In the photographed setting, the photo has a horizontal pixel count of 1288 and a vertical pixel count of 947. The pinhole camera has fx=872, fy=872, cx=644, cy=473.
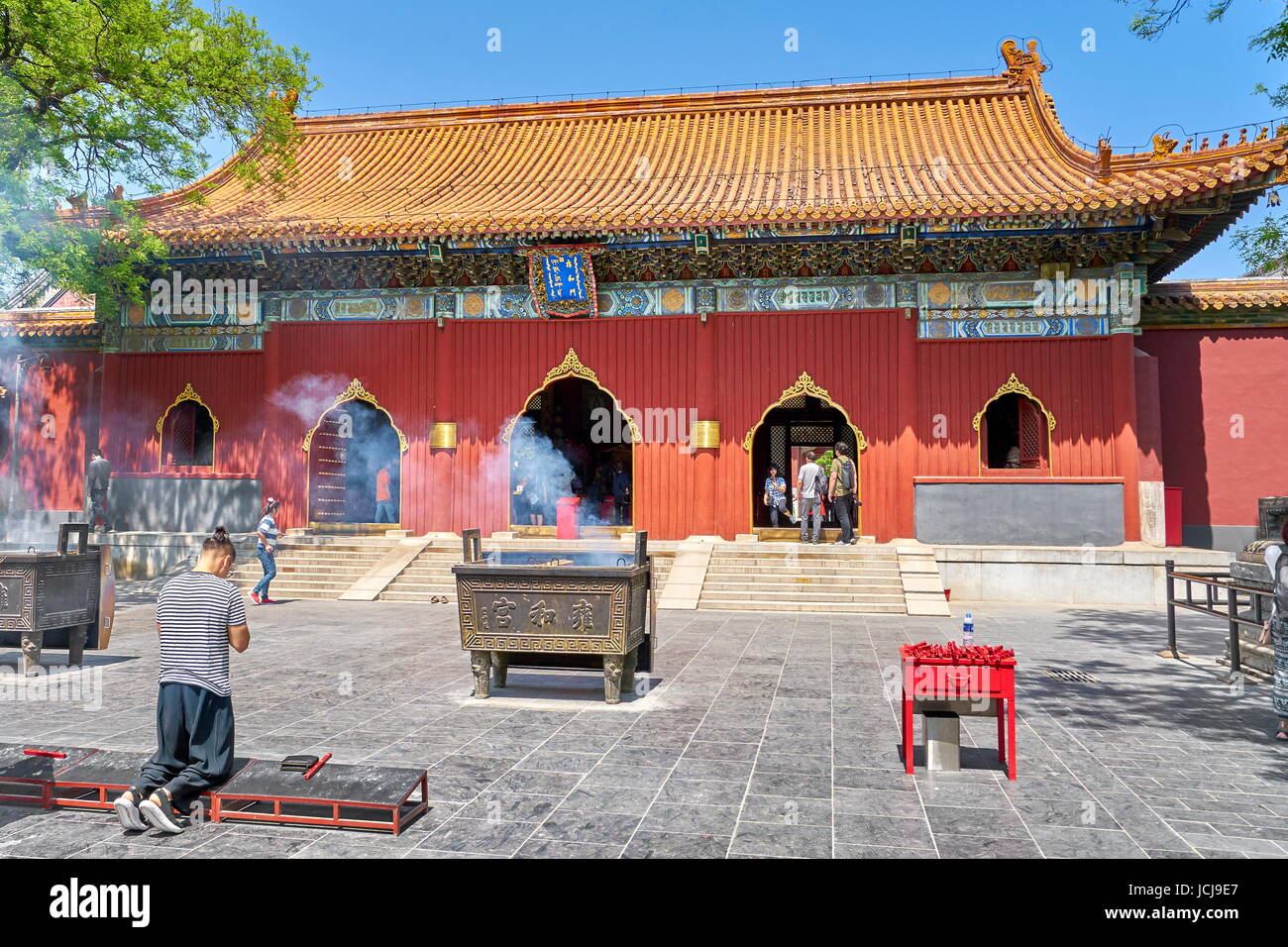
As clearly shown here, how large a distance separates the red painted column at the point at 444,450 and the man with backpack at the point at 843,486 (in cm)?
582

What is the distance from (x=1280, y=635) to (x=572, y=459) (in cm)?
1473

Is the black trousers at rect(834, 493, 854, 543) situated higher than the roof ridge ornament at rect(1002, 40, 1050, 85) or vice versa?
the roof ridge ornament at rect(1002, 40, 1050, 85)

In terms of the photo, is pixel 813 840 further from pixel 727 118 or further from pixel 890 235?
pixel 727 118

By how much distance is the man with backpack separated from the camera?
1269 cm

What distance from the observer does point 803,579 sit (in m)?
11.9

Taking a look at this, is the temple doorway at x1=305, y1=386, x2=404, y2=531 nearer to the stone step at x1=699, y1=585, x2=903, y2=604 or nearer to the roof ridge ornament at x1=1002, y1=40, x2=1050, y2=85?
the stone step at x1=699, y1=585, x2=903, y2=604

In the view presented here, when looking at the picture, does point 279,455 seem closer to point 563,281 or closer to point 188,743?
point 563,281

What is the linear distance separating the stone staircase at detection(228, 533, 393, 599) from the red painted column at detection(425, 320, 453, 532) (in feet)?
3.18

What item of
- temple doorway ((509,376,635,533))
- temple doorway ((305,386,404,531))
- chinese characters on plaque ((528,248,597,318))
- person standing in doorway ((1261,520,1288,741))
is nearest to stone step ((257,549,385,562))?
temple doorway ((305,386,404,531))

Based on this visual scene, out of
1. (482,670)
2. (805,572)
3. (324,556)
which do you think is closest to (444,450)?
(324,556)

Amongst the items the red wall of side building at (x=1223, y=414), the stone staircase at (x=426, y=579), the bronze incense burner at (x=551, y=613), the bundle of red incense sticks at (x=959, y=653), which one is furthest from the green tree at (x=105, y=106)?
the red wall of side building at (x=1223, y=414)

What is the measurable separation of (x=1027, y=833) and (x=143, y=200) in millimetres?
17193

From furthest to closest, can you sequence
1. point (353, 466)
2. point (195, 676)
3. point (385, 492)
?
point (385, 492), point (353, 466), point (195, 676)

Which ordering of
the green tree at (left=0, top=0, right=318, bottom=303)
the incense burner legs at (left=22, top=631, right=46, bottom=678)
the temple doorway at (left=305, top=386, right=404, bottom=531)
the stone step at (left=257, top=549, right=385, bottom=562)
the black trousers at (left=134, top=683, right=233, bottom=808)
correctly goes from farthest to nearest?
the temple doorway at (left=305, top=386, right=404, bottom=531) < the stone step at (left=257, top=549, right=385, bottom=562) < the green tree at (left=0, top=0, right=318, bottom=303) < the incense burner legs at (left=22, top=631, right=46, bottom=678) < the black trousers at (left=134, top=683, right=233, bottom=808)
